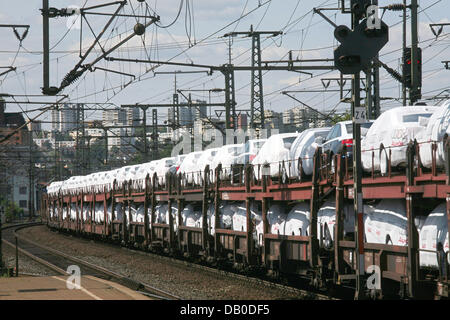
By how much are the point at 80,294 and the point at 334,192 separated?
584 centimetres

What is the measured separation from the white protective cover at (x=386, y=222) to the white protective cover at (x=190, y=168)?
12799 mm

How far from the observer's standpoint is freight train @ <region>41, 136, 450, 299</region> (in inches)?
472

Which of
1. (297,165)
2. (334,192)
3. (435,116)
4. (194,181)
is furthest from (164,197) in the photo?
(435,116)

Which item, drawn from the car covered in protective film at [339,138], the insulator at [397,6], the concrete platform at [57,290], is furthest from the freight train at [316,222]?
the insulator at [397,6]

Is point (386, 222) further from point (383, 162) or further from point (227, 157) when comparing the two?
point (227, 157)

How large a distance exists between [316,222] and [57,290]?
6047 millimetres

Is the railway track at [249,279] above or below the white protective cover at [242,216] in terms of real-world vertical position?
below

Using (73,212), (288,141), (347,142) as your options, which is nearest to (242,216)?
(288,141)

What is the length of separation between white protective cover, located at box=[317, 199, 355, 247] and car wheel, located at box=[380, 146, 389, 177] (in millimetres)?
1885

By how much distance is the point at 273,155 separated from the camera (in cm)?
1997

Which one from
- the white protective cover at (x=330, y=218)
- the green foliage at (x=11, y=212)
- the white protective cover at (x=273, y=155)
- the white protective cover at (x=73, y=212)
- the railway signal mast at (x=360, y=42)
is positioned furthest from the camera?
the green foliage at (x=11, y=212)

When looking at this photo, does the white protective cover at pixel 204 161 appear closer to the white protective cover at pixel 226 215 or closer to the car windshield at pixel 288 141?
the white protective cover at pixel 226 215

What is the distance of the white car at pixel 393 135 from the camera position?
13.4 m

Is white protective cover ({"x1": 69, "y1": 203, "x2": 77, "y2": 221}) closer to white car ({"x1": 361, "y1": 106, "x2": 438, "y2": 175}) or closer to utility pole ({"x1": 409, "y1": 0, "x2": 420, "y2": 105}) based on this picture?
utility pole ({"x1": 409, "y1": 0, "x2": 420, "y2": 105})
